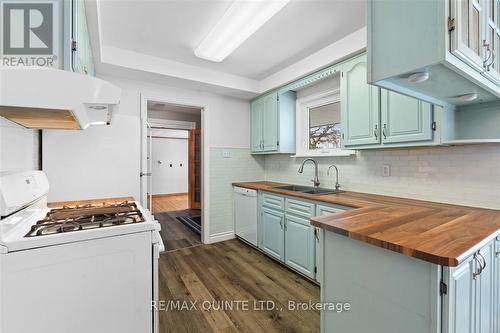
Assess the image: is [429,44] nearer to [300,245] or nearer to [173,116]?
[300,245]

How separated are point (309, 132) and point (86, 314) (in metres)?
2.88

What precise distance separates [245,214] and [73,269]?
7.67 feet

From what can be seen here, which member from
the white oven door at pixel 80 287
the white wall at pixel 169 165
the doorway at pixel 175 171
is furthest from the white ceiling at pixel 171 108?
the white oven door at pixel 80 287

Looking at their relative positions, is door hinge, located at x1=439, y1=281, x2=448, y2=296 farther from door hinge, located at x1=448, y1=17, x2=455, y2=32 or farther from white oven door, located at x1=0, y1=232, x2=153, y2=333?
white oven door, located at x1=0, y1=232, x2=153, y2=333

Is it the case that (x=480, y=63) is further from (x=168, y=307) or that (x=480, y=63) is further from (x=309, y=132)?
(x=168, y=307)

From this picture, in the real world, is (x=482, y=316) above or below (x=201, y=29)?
below

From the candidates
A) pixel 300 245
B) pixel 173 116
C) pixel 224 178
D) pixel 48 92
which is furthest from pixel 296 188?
pixel 173 116

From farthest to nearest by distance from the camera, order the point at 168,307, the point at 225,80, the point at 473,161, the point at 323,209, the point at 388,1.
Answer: the point at 225,80, the point at 323,209, the point at 168,307, the point at 473,161, the point at 388,1

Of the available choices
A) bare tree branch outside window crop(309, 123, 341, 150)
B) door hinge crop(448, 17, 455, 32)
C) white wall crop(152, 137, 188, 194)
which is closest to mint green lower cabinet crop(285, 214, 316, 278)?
bare tree branch outside window crop(309, 123, 341, 150)

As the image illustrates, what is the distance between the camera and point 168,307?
192 centimetres

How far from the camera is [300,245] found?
2.36 metres

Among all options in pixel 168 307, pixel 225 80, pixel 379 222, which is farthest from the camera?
pixel 225 80

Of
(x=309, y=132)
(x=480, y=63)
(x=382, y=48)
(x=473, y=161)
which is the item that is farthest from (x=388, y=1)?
(x=309, y=132)

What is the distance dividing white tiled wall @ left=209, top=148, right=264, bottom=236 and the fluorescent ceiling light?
1416 mm
